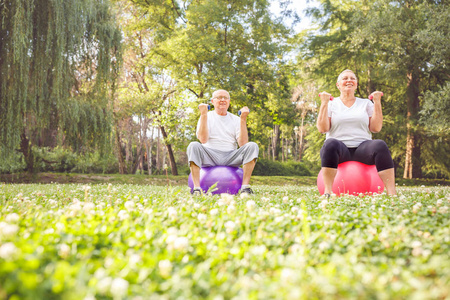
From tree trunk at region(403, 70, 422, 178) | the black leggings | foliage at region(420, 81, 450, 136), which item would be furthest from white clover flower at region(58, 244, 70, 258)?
tree trunk at region(403, 70, 422, 178)

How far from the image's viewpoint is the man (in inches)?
233

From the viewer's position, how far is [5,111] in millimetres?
9289

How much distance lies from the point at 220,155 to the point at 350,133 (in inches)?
94.4

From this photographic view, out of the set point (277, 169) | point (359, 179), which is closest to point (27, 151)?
point (359, 179)

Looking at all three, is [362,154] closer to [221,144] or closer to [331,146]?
[331,146]

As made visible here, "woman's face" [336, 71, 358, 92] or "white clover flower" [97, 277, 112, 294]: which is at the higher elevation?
"woman's face" [336, 71, 358, 92]

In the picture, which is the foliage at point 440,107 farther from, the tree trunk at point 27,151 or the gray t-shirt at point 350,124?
the tree trunk at point 27,151

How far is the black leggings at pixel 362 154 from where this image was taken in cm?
505

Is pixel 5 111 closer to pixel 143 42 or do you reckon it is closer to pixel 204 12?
pixel 204 12

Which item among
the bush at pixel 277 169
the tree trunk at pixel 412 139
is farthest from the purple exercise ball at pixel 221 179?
the bush at pixel 277 169

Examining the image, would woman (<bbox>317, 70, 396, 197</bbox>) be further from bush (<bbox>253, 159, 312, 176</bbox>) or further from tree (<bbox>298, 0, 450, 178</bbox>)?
bush (<bbox>253, 159, 312, 176</bbox>)

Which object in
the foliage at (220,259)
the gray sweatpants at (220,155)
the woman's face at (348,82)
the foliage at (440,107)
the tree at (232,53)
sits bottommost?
the foliage at (220,259)

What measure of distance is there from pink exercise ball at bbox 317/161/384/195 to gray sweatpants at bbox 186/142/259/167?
5.23 ft

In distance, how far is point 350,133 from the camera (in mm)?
5426
